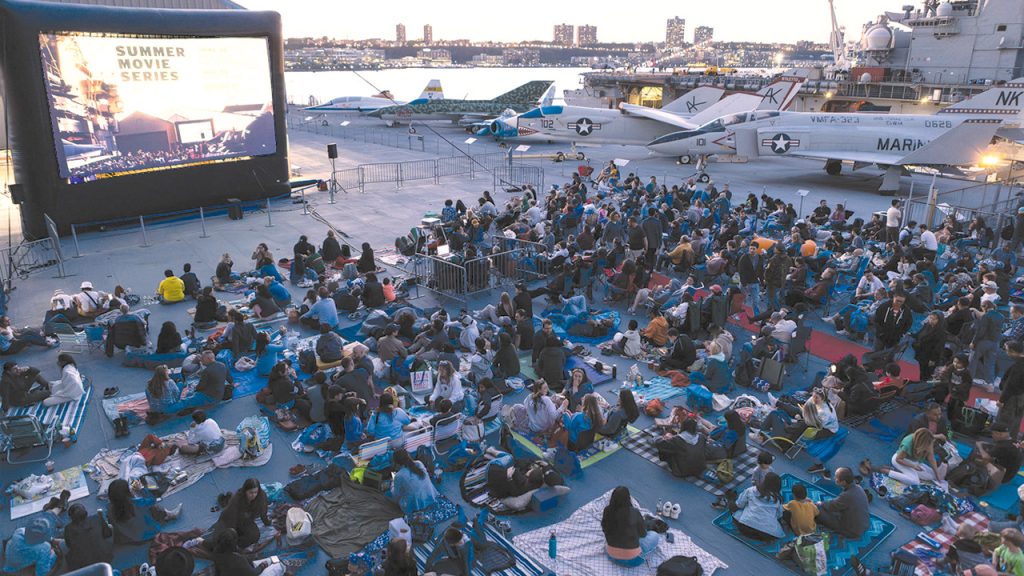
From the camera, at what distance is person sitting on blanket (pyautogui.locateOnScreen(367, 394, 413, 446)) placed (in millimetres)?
8867

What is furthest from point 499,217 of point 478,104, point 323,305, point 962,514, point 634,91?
point 634,91

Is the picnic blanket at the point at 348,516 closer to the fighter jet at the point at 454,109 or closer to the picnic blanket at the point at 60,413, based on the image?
the picnic blanket at the point at 60,413

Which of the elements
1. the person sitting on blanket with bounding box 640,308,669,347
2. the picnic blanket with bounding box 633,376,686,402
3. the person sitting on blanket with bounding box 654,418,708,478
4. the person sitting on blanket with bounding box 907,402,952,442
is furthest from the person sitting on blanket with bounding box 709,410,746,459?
the person sitting on blanket with bounding box 640,308,669,347

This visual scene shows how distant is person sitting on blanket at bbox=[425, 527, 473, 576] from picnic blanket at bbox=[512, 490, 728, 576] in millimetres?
973

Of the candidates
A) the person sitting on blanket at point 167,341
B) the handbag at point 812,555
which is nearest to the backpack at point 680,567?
the handbag at point 812,555

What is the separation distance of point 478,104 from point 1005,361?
45445 mm

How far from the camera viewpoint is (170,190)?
22.1 meters

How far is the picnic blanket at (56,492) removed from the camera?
7.92 m

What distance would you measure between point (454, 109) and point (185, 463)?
45.3m

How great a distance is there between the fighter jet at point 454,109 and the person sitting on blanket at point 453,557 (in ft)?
151

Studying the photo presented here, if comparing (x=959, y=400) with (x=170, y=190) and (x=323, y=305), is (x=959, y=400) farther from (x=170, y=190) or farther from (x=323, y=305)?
(x=170, y=190)

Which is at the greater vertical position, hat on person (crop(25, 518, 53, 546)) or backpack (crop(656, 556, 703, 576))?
hat on person (crop(25, 518, 53, 546))

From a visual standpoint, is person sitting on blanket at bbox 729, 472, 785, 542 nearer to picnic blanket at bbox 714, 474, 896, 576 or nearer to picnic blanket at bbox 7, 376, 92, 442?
picnic blanket at bbox 714, 474, 896, 576

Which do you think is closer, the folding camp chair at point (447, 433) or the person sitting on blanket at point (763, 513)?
the person sitting on blanket at point (763, 513)
